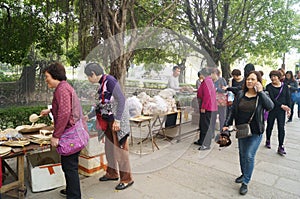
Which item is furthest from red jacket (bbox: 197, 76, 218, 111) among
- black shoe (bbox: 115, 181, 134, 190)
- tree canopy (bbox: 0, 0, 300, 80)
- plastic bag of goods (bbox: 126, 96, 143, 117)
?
black shoe (bbox: 115, 181, 134, 190)

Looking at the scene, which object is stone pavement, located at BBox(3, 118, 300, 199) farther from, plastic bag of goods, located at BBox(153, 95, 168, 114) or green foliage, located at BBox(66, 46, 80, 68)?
green foliage, located at BBox(66, 46, 80, 68)

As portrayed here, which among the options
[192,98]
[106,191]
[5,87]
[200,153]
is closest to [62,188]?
[106,191]

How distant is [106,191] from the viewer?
2746mm

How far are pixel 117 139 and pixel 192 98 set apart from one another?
10.6 feet

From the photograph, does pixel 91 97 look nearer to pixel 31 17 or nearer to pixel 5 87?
pixel 31 17

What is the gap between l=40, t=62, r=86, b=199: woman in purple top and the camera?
6.66ft

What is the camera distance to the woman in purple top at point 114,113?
103 inches

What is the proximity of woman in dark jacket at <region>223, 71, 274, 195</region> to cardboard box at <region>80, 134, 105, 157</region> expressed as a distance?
1687mm

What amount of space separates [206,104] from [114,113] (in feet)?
7.22

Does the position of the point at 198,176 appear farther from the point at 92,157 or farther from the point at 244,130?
the point at 92,157

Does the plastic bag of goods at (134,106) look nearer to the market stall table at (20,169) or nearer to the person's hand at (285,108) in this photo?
the market stall table at (20,169)

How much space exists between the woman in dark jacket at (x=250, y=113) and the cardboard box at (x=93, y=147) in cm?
169

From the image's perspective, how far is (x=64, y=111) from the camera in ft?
6.62

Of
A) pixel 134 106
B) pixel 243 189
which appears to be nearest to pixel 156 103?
pixel 134 106
